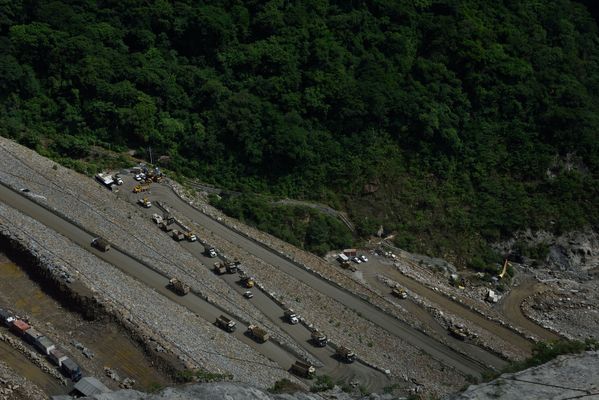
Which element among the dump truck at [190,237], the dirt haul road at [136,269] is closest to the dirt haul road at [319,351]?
the dirt haul road at [136,269]

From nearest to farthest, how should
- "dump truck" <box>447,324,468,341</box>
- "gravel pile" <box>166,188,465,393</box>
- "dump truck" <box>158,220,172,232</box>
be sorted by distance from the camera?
"gravel pile" <box>166,188,465,393</box> < "dump truck" <box>447,324,468,341</box> < "dump truck" <box>158,220,172,232</box>

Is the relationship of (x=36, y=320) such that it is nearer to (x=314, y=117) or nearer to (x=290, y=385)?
(x=290, y=385)

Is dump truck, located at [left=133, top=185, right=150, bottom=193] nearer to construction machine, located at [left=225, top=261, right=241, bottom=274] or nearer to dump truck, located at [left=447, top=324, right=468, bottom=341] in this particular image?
construction machine, located at [left=225, top=261, right=241, bottom=274]

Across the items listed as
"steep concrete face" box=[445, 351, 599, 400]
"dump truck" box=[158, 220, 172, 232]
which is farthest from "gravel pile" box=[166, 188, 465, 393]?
"steep concrete face" box=[445, 351, 599, 400]

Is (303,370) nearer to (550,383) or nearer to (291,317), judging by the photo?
(291,317)

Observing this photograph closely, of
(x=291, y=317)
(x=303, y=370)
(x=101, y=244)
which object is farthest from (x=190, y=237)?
(x=303, y=370)

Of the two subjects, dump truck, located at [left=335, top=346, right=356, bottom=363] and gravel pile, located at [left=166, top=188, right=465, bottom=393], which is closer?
dump truck, located at [left=335, top=346, right=356, bottom=363]
